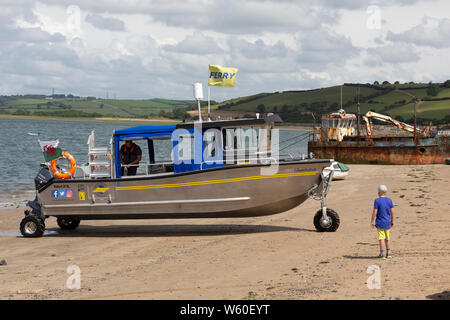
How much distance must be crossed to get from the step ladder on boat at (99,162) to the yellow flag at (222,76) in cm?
345

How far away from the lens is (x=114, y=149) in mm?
15969

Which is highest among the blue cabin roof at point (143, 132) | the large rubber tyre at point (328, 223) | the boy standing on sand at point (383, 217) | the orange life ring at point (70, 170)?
the blue cabin roof at point (143, 132)

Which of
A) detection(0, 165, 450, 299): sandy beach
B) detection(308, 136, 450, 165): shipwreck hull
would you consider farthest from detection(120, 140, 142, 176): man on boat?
detection(308, 136, 450, 165): shipwreck hull

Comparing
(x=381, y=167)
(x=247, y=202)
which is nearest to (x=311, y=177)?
(x=247, y=202)

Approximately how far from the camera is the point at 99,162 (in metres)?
16.2

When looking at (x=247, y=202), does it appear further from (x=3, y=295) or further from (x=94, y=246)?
(x=3, y=295)

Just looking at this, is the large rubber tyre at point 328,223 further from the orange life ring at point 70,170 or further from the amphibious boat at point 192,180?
the orange life ring at point 70,170

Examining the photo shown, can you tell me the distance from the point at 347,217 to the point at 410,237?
14.1 feet

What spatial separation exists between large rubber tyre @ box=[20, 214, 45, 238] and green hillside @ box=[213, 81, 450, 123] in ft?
342

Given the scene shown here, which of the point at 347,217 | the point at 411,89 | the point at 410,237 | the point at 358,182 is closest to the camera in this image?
the point at 410,237

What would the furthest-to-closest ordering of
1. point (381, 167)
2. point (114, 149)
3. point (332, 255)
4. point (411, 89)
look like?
point (411, 89)
point (381, 167)
point (114, 149)
point (332, 255)

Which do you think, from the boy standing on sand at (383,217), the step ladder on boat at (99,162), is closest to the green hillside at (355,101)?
the step ladder on boat at (99,162)

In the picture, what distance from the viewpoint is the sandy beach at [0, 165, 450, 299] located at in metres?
9.26

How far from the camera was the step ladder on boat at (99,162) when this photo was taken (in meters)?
16.1
